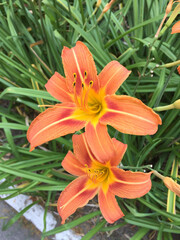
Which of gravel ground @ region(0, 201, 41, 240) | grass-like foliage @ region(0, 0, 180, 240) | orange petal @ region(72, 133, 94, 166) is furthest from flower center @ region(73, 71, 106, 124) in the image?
gravel ground @ region(0, 201, 41, 240)

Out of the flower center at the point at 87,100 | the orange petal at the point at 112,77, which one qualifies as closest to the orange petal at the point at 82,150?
the flower center at the point at 87,100

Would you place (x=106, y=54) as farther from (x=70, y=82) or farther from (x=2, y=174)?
(x=2, y=174)

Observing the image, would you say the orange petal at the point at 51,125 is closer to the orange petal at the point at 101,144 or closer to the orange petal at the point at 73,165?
the orange petal at the point at 101,144

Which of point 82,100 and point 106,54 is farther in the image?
point 106,54

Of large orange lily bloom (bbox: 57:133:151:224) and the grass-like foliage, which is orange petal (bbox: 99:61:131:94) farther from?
the grass-like foliage

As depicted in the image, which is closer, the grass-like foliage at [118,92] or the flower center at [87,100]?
the flower center at [87,100]

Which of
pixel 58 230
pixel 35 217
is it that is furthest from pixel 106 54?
pixel 35 217

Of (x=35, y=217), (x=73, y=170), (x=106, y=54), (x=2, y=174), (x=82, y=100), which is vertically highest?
(x=82, y=100)
